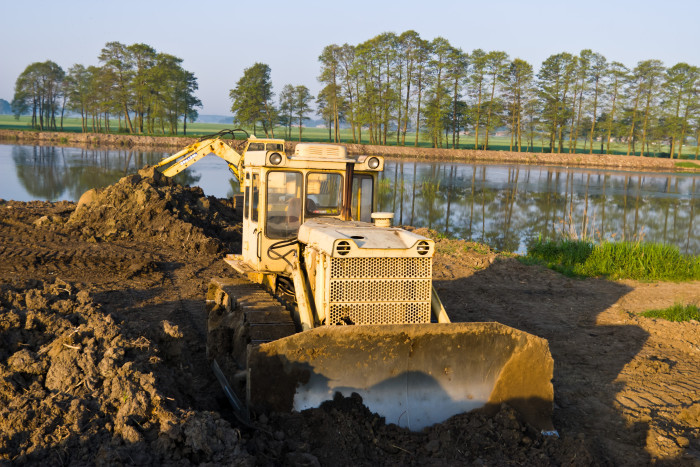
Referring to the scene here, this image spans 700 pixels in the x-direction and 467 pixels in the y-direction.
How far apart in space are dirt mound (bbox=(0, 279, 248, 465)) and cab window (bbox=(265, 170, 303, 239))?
2490 mm

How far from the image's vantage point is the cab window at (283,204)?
7.76 meters

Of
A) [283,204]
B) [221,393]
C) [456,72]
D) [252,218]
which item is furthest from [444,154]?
[221,393]

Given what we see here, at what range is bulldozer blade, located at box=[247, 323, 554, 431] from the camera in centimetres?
566

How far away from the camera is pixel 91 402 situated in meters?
4.81

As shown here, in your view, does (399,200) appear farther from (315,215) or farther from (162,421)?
(162,421)

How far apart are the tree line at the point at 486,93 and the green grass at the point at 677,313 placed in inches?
2706

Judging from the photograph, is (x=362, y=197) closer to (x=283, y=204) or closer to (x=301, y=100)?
(x=283, y=204)

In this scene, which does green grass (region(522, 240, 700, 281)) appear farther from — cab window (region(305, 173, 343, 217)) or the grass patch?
the grass patch

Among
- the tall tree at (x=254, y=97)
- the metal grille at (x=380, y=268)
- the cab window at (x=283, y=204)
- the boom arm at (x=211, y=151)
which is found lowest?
the metal grille at (x=380, y=268)

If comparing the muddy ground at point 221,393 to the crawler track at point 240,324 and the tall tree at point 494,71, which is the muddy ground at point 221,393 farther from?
the tall tree at point 494,71

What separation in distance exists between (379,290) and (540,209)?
933 inches

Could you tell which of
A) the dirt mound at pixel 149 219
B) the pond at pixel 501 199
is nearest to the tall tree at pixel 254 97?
the pond at pixel 501 199

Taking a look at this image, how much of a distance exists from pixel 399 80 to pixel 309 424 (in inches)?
3148

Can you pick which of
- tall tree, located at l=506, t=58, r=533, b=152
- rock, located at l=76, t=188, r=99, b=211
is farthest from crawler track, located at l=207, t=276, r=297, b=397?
tall tree, located at l=506, t=58, r=533, b=152
